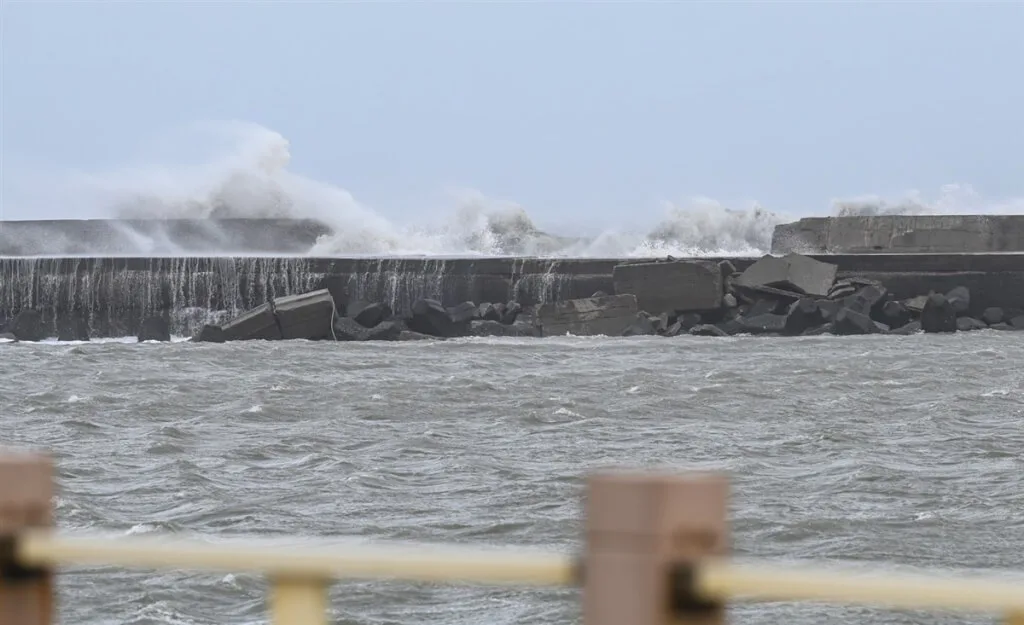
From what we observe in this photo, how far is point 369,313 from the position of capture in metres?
26.8

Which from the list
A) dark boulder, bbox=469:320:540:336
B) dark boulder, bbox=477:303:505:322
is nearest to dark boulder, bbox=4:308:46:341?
dark boulder, bbox=477:303:505:322

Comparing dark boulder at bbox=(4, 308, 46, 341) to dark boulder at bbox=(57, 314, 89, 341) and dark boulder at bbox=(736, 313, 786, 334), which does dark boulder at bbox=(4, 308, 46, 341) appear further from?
dark boulder at bbox=(736, 313, 786, 334)

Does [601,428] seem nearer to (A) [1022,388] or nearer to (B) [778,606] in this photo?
(A) [1022,388]

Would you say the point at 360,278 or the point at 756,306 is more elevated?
the point at 360,278

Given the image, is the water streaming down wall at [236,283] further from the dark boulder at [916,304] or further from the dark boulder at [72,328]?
the dark boulder at [916,304]

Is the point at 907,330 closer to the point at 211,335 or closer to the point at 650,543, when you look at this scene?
the point at 211,335

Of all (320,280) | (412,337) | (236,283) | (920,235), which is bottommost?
(412,337)

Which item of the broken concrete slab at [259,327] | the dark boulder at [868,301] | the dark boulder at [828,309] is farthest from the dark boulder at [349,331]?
the dark boulder at [868,301]

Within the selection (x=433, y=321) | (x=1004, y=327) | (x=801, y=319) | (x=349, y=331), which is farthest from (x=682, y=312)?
(x=349, y=331)

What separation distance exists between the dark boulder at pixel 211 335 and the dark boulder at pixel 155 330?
2.81 m

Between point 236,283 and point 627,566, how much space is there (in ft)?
91.8

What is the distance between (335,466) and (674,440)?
286cm

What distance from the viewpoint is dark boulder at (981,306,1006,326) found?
86.3 ft

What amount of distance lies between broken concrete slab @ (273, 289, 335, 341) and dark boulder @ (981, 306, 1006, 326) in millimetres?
10586
